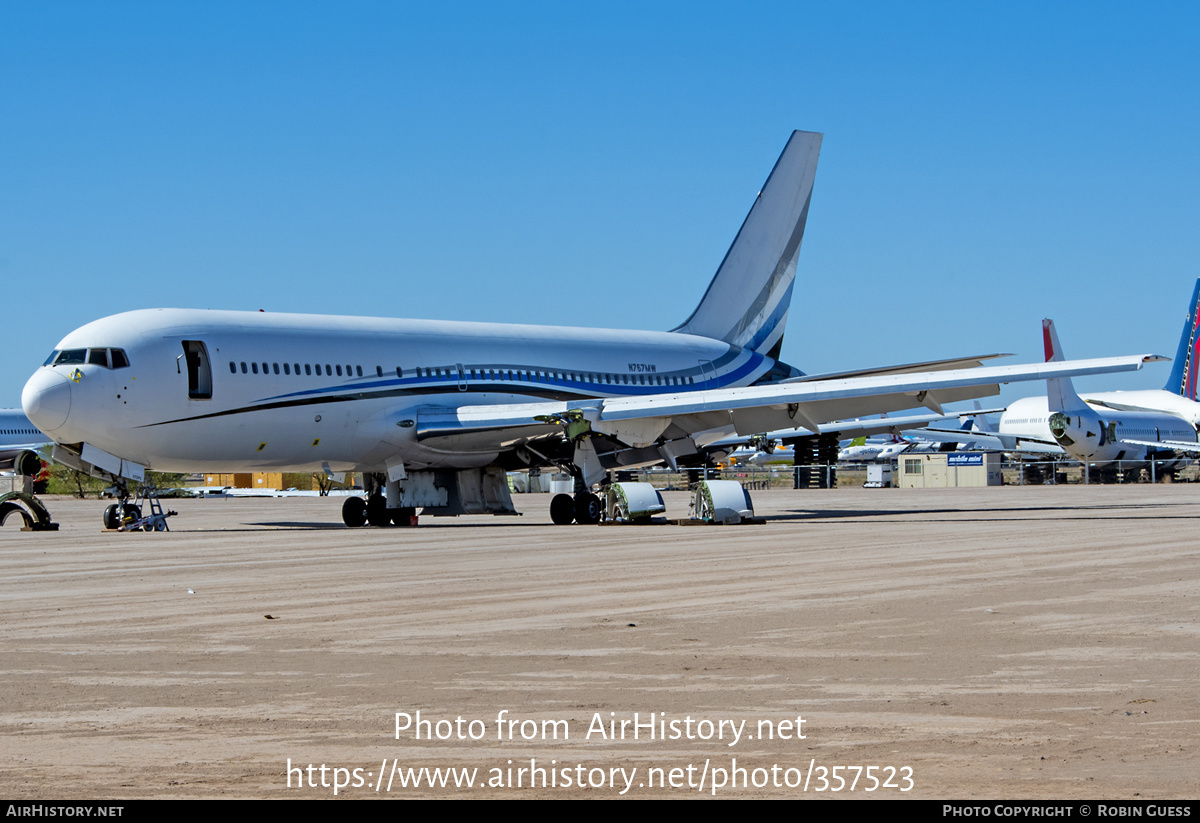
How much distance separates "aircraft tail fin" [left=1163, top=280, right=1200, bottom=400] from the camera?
8444cm

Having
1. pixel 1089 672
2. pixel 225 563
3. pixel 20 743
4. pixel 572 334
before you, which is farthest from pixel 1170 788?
pixel 572 334

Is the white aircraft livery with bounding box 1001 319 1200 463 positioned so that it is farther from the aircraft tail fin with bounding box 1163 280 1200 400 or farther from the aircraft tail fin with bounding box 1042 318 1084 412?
the aircraft tail fin with bounding box 1163 280 1200 400

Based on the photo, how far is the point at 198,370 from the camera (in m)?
26.7

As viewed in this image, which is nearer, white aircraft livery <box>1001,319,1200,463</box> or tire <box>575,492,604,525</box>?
tire <box>575,492,604,525</box>

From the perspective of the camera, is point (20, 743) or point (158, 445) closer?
point (20, 743)

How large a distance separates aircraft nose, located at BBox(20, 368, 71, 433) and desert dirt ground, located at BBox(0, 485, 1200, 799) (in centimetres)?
804

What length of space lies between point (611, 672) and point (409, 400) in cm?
2223

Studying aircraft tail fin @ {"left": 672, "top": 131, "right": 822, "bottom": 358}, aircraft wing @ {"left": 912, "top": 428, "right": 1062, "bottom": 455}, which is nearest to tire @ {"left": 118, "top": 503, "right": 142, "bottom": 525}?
aircraft tail fin @ {"left": 672, "top": 131, "right": 822, "bottom": 358}

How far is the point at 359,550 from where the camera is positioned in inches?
802

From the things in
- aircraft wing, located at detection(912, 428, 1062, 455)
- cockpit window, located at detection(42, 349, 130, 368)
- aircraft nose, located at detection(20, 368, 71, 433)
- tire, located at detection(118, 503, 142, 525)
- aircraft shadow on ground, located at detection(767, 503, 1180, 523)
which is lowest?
aircraft wing, located at detection(912, 428, 1062, 455)

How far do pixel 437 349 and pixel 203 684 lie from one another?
23.4 metres

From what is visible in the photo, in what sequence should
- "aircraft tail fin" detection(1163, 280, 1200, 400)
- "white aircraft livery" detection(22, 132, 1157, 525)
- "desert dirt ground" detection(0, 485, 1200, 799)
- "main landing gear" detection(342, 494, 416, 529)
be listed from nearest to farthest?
"desert dirt ground" detection(0, 485, 1200, 799) < "white aircraft livery" detection(22, 132, 1157, 525) < "main landing gear" detection(342, 494, 416, 529) < "aircraft tail fin" detection(1163, 280, 1200, 400)

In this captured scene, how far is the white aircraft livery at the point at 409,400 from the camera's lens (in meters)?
26.2
